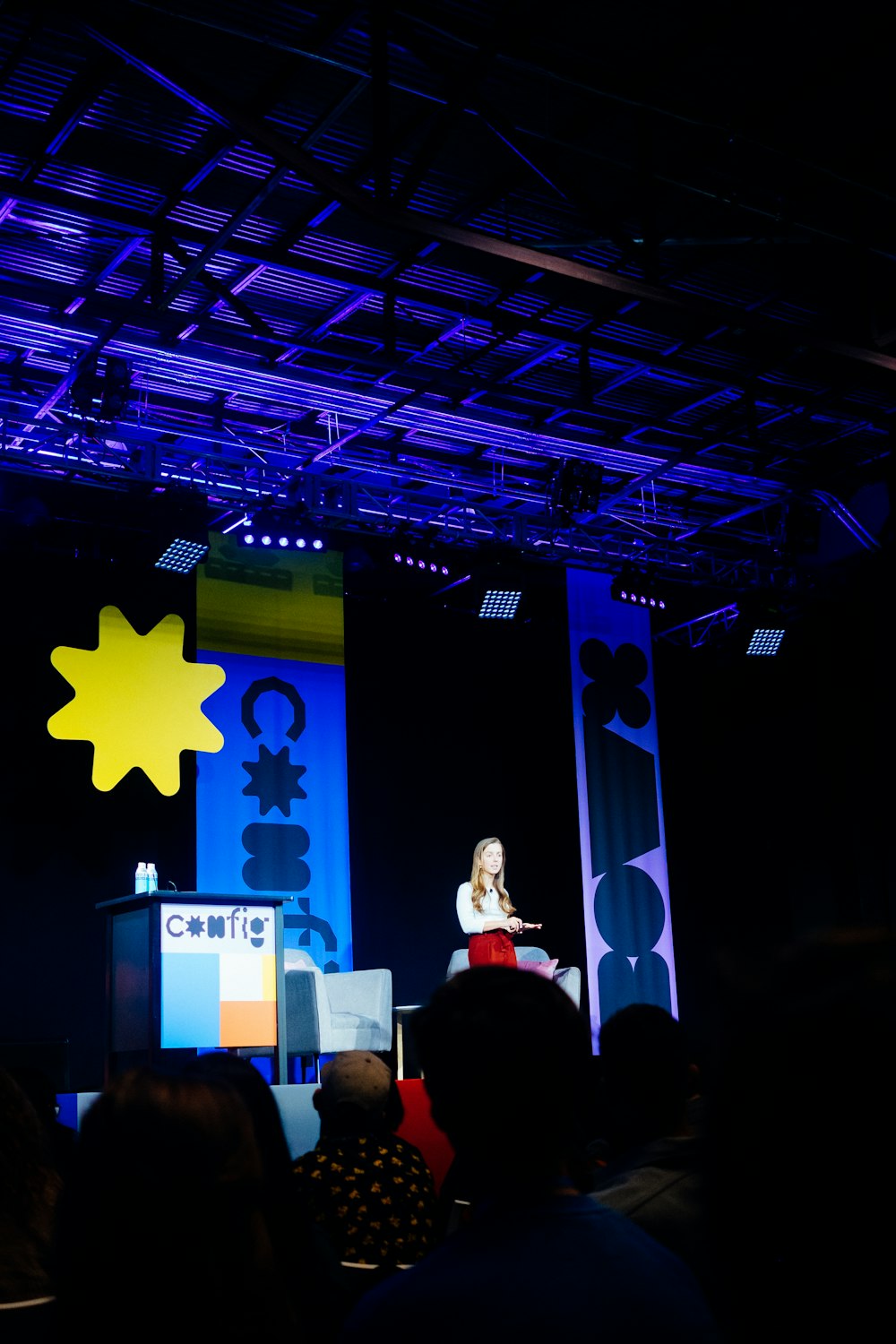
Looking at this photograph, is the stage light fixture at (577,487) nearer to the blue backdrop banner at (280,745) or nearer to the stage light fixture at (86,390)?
the blue backdrop banner at (280,745)

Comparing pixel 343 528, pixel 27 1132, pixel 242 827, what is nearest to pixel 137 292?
pixel 343 528

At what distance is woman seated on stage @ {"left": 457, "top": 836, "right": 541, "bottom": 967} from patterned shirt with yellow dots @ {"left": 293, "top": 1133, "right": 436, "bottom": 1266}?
19.1 feet

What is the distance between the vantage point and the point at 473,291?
24.6 ft

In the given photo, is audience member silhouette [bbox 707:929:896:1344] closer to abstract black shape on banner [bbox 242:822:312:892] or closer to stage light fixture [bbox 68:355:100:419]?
stage light fixture [bbox 68:355:100:419]

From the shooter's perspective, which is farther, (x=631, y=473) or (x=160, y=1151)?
(x=631, y=473)

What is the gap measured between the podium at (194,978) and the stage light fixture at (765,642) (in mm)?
4941

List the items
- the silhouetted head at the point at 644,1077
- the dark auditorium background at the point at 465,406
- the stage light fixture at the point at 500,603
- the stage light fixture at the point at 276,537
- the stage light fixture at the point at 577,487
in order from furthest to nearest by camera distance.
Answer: the stage light fixture at the point at 500,603, the stage light fixture at the point at 577,487, the stage light fixture at the point at 276,537, the dark auditorium background at the point at 465,406, the silhouetted head at the point at 644,1077

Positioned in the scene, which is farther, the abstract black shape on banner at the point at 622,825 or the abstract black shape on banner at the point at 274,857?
the abstract black shape on banner at the point at 622,825

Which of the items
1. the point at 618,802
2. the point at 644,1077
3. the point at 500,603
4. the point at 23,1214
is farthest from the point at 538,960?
the point at 23,1214

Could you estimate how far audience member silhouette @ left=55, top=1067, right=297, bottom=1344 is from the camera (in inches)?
47.3

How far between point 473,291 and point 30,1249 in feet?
20.8

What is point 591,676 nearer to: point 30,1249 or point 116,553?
point 116,553

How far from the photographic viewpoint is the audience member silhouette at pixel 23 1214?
187cm

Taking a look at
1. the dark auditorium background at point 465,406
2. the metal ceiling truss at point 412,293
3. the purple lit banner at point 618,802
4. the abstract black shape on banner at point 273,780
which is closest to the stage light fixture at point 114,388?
the dark auditorium background at point 465,406
